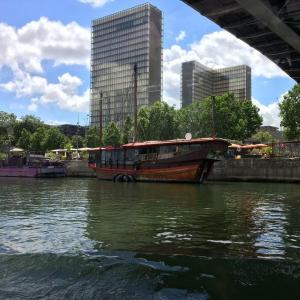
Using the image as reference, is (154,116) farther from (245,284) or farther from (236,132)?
(245,284)

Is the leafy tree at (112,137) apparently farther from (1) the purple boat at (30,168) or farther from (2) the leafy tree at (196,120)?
(1) the purple boat at (30,168)

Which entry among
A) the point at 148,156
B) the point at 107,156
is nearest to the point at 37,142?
the point at 107,156

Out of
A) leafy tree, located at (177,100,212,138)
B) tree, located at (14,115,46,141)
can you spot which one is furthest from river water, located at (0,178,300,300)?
tree, located at (14,115,46,141)

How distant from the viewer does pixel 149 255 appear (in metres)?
11.5

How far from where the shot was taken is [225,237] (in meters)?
14.1

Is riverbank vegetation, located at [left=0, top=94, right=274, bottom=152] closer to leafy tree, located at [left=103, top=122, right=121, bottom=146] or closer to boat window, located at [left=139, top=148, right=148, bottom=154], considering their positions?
leafy tree, located at [left=103, top=122, right=121, bottom=146]

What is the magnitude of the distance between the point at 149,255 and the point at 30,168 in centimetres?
5223

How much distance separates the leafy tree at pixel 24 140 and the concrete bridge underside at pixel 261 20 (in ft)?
310

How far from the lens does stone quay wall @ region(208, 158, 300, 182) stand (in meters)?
46.4

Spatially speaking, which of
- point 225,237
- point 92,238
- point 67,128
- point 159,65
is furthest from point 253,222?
point 67,128

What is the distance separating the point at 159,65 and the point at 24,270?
10487 centimetres

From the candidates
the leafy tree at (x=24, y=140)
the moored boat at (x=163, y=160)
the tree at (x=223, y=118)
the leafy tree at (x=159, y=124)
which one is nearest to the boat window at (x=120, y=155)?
the moored boat at (x=163, y=160)

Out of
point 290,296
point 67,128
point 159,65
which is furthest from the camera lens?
point 67,128

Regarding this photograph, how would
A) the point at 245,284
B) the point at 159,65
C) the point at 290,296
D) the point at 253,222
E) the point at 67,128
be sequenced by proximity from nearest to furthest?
the point at 290,296 < the point at 245,284 < the point at 253,222 < the point at 159,65 < the point at 67,128
